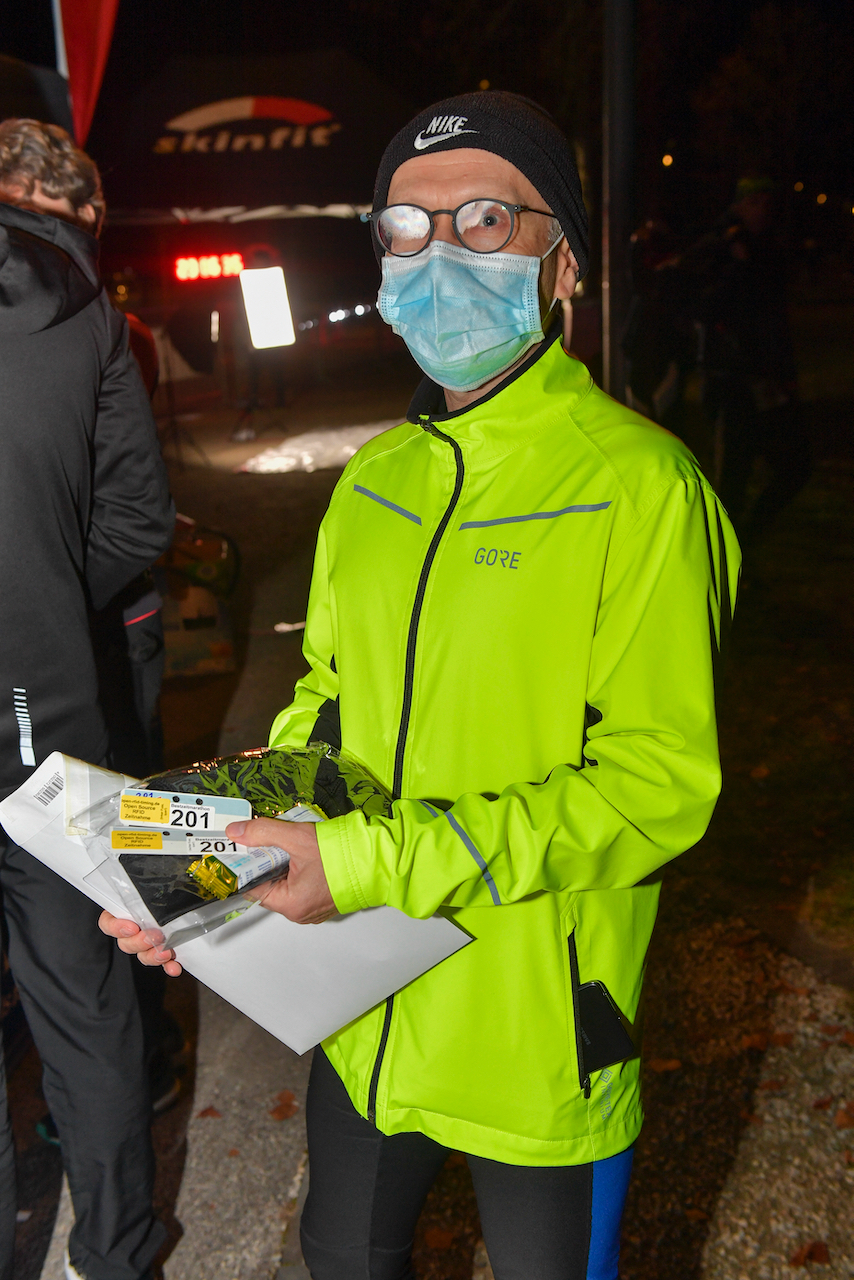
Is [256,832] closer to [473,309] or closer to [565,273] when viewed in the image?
[473,309]

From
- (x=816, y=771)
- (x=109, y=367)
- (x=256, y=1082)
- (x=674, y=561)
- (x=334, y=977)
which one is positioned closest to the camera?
(x=674, y=561)

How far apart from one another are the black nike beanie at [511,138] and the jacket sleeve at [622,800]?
0.55 meters

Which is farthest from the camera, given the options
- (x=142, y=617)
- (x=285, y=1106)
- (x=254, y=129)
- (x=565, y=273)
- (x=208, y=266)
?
(x=254, y=129)

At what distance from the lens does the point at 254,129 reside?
77.1ft

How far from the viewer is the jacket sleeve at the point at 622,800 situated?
1444 millimetres

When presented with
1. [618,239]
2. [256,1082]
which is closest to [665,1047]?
[256,1082]

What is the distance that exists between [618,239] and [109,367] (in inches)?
142

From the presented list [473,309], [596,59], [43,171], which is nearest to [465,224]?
[473,309]

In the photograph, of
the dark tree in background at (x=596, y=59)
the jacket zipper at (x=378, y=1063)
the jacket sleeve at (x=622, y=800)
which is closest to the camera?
the jacket sleeve at (x=622, y=800)

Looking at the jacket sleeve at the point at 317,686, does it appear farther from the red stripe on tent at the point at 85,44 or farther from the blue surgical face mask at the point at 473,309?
the red stripe on tent at the point at 85,44

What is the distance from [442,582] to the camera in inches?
64.5

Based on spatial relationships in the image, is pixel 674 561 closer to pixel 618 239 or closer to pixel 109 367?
pixel 109 367

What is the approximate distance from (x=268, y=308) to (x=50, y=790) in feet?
17.1

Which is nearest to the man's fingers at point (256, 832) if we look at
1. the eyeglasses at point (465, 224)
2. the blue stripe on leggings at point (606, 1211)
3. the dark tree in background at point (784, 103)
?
the blue stripe on leggings at point (606, 1211)
